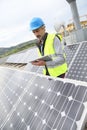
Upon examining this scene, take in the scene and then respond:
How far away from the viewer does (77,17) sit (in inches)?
554

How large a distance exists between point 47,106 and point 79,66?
536cm

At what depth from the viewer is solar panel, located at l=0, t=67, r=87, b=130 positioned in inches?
130

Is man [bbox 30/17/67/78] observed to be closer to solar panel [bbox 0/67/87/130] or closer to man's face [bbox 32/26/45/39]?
man's face [bbox 32/26/45/39]

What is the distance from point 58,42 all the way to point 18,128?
2.01m

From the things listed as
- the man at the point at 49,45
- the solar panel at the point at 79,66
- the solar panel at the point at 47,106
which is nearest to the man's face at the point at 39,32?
the man at the point at 49,45

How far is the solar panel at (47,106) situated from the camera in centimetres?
331

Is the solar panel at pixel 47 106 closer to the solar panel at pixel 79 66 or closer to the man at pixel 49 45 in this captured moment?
the man at pixel 49 45

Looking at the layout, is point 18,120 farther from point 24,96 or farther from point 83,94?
point 83,94

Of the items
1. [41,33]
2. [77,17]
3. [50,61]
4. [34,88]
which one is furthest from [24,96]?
[77,17]

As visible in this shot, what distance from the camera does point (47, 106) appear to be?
156 inches

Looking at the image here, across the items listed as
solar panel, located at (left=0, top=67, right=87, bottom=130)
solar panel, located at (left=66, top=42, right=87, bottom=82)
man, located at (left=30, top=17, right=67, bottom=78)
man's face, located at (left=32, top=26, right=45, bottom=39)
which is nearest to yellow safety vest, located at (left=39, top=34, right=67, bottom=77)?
man, located at (left=30, top=17, right=67, bottom=78)

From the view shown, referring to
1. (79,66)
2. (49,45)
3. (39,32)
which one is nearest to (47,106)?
(49,45)

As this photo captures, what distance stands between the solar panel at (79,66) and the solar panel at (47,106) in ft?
11.8

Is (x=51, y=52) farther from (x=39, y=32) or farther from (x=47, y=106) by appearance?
(x=47, y=106)
